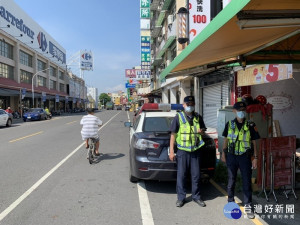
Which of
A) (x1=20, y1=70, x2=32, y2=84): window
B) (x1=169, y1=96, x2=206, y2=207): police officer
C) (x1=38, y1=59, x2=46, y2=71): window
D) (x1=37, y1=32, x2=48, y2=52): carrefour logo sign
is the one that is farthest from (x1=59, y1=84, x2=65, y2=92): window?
(x1=169, y1=96, x2=206, y2=207): police officer

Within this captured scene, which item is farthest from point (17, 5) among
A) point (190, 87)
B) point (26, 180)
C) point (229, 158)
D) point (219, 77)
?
point (229, 158)

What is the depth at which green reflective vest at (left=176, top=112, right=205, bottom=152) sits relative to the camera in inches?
177

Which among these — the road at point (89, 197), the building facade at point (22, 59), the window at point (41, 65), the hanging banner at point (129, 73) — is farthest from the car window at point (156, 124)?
the window at point (41, 65)

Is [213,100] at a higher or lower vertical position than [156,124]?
higher

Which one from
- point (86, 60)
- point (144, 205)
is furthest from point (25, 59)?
point (86, 60)

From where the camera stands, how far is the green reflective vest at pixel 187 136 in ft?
14.7

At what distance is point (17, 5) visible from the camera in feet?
130

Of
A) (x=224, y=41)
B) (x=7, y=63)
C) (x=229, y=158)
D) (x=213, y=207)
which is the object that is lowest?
(x=213, y=207)

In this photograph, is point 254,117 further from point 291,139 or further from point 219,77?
point 219,77

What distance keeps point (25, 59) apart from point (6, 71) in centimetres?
798

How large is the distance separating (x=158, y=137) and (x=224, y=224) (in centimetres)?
188

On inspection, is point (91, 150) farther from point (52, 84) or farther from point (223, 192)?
point (52, 84)

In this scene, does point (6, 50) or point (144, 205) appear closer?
point (144, 205)

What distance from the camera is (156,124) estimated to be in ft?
19.5
